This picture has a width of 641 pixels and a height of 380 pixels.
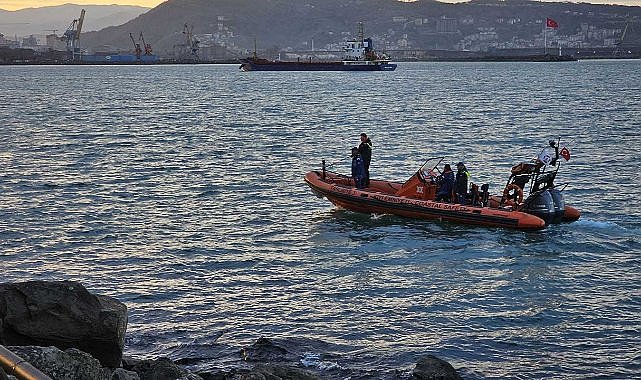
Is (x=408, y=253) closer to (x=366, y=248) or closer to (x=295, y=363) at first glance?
(x=366, y=248)

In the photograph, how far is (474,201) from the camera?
70.5ft

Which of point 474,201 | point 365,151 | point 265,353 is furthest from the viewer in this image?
point 365,151

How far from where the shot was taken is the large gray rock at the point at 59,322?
10.3 meters

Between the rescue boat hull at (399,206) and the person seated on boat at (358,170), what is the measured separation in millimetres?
221

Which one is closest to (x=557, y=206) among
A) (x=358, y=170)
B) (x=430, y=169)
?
(x=430, y=169)

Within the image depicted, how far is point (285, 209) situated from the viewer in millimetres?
24844

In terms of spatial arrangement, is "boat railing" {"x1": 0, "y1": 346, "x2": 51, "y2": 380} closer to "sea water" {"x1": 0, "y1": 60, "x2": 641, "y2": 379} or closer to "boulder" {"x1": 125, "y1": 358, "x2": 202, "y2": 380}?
"boulder" {"x1": 125, "y1": 358, "x2": 202, "y2": 380}

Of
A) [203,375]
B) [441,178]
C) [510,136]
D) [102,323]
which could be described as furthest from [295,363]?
[510,136]

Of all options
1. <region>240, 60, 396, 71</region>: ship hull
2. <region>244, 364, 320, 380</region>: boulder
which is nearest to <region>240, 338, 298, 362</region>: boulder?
<region>244, 364, 320, 380</region>: boulder

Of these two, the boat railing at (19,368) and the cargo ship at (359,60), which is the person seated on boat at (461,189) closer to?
the boat railing at (19,368)

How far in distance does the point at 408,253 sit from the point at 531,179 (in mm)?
4040

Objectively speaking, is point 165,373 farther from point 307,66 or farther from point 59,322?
point 307,66

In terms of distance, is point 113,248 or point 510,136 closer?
point 113,248

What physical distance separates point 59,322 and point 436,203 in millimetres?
12559
